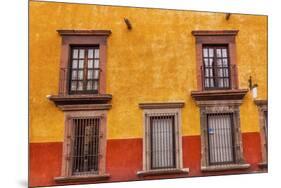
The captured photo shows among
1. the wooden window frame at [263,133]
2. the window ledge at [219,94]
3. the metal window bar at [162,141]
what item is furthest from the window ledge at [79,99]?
the wooden window frame at [263,133]

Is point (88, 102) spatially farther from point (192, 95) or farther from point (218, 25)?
point (218, 25)

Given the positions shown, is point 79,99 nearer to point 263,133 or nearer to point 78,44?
point 78,44

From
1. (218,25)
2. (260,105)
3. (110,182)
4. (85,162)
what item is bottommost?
(110,182)

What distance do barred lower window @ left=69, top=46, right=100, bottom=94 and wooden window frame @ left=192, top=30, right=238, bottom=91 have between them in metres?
1.34

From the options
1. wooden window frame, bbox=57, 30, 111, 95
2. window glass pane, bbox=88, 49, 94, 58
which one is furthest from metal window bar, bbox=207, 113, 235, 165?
window glass pane, bbox=88, 49, 94, 58

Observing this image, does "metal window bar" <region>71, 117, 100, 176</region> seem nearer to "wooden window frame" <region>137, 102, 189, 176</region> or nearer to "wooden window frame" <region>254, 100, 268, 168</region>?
"wooden window frame" <region>137, 102, 189, 176</region>

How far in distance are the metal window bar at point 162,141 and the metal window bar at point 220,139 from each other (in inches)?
19.5

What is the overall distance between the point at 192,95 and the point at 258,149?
117 centimetres

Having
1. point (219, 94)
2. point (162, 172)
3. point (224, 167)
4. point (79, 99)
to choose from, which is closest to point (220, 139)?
point (224, 167)

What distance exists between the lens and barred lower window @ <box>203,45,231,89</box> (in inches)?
153

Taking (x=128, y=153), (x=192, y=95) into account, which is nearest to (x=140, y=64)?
(x=192, y=95)

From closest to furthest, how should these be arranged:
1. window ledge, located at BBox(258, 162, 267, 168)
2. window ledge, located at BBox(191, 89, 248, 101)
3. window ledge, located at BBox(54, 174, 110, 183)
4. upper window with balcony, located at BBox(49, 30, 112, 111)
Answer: window ledge, located at BBox(54, 174, 110, 183)
upper window with balcony, located at BBox(49, 30, 112, 111)
window ledge, located at BBox(191, 89, 248, 101)
window ledge, located at BBox(258, 162, 267, 168)

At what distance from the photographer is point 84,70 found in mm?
3688

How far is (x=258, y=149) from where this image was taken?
390cm
